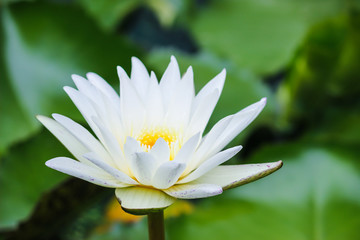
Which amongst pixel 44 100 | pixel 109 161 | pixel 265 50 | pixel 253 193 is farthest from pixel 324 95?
pixel 109 161

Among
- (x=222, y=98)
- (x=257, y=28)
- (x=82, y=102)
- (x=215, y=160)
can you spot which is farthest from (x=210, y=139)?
(x=257, y=28)

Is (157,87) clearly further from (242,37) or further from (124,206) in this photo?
(242,37)

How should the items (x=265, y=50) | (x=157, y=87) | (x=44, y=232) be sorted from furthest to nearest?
1. (x=265, y=50)
2. (x=44, y=232)
3. (x=157, y=87)

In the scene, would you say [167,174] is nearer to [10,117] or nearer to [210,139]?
[210,139]

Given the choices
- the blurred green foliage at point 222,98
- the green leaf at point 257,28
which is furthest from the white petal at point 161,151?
the green leaf at point 257,28

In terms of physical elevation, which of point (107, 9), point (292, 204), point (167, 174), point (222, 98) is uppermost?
point (107, 9)
